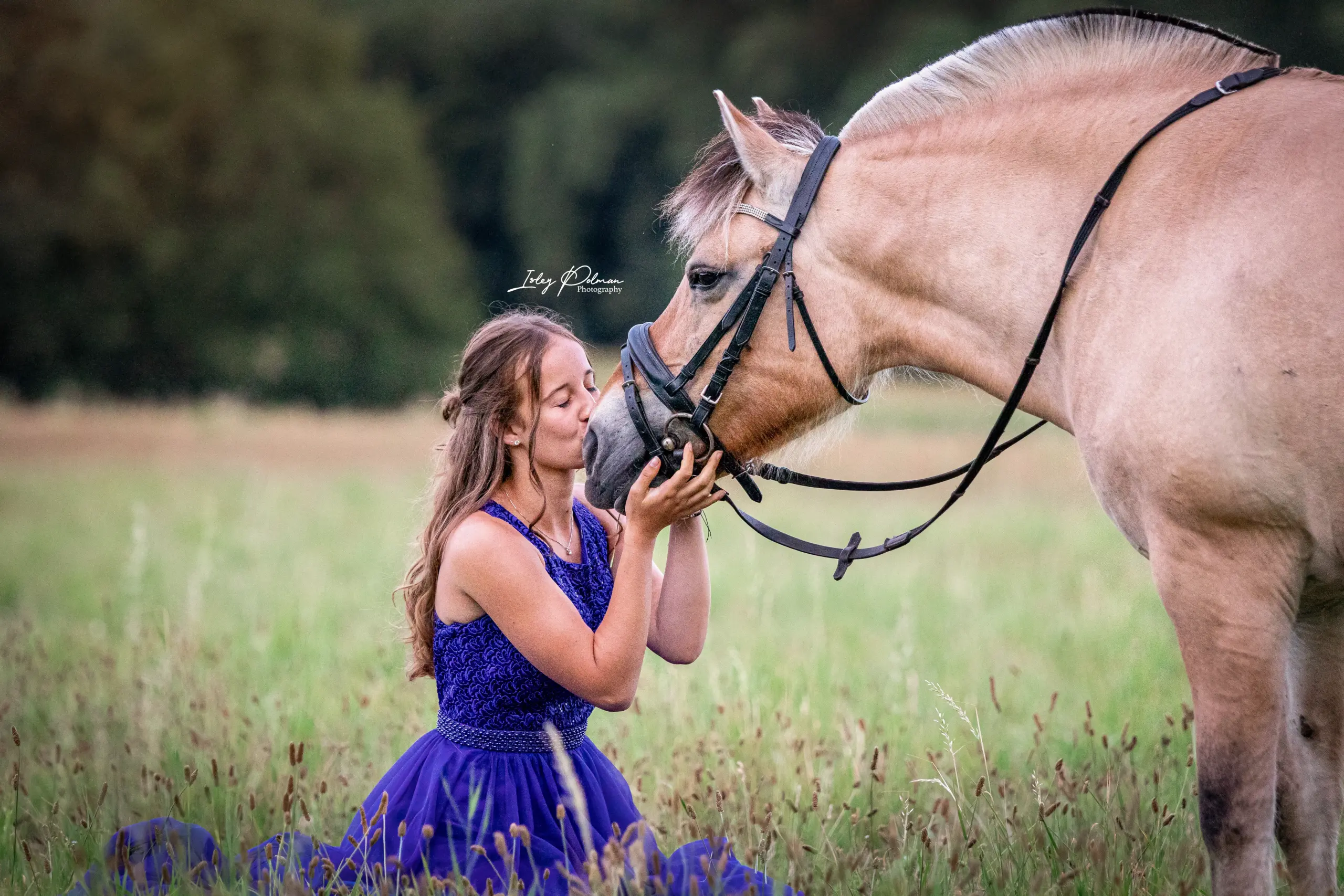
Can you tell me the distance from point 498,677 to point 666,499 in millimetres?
652

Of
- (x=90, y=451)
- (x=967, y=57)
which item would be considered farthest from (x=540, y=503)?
(x=90, y=451)

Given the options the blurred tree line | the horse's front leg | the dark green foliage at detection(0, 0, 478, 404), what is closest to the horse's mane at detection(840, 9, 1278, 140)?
the horse's front leg

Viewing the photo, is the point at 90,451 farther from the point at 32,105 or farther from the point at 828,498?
the point at 32,105

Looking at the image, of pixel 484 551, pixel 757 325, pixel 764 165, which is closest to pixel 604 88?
pixel 764 165

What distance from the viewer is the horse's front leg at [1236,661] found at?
2486 mm

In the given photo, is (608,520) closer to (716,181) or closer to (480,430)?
(480,430)

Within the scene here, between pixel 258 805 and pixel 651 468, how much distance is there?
5.96 ft

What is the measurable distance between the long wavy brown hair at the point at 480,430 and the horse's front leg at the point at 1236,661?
63.7 inches

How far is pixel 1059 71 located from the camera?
2.99 meters

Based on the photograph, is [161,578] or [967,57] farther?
[161,578]

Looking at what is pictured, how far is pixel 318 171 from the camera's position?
3547 centimetres

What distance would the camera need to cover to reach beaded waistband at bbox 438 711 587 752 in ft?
9.77

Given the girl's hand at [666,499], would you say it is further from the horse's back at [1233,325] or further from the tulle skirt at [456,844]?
the horse's back at [1233,325]

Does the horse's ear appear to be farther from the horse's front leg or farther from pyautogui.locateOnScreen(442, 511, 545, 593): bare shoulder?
the horse's front leg
